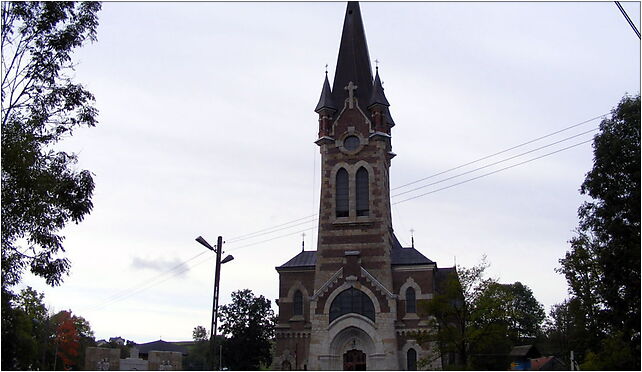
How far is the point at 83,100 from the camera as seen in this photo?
2059cm

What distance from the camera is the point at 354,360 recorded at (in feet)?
146

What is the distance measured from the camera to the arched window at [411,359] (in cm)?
4309

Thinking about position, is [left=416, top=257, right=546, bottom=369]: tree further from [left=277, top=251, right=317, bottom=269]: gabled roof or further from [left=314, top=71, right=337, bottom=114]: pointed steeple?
[left=314, top=71, right=337, bottom=114]: pointed steeple

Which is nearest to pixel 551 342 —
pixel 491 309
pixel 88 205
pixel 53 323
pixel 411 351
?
pixel 411 351

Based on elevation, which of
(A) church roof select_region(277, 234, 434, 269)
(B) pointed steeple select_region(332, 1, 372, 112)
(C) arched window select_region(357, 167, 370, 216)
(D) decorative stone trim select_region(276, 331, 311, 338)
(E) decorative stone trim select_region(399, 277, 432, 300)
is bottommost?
(D) decorative stone trim select_region(276, 331, 311, 338)

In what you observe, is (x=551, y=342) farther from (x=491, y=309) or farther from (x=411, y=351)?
(x=491, y=309)

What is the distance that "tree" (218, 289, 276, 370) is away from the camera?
2447 inches

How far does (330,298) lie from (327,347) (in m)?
3.30

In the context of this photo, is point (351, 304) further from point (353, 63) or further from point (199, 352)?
point (199, 352)

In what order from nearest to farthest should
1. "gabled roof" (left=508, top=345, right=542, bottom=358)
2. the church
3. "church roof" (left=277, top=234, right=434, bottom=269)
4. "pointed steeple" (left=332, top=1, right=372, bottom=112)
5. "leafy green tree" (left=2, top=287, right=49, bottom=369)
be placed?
"leafy green tree" (left=2, top=287, right=49, bottom=369), the church, "church roof" (left=277, top=234, right=434, bottom=269), "pointed steeple" (left=332, top=1, right=372, bottom=112), "gabled roof" (left=508, top=345, right=542, bottom=358)

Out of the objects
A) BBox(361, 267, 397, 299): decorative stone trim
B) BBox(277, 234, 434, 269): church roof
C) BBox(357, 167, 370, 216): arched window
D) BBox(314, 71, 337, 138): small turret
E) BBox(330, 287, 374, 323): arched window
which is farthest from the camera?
BBox(314, 71, 337, 138): small turret

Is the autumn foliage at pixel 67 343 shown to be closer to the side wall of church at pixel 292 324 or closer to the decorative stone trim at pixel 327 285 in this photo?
the side wall of church at pixel 292 324

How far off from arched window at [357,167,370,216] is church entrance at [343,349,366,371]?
9.85 m

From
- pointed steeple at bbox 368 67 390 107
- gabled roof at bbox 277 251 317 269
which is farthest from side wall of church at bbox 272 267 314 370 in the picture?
A: pointed steeple at bbox 368 67 390 107
